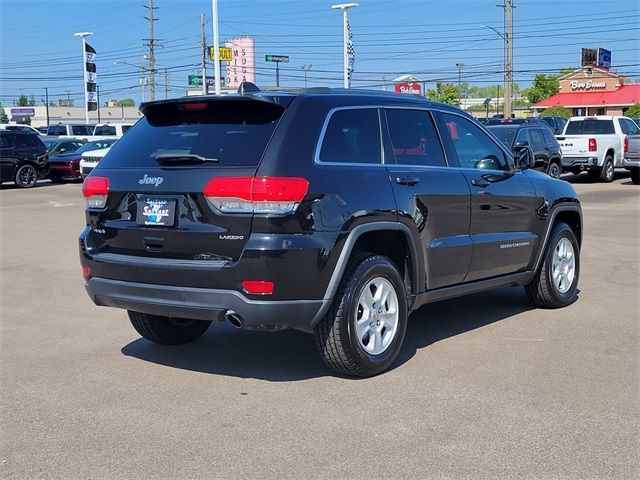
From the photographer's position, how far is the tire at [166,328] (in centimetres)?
619

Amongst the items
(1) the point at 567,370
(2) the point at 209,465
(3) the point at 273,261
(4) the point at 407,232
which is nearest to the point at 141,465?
A: (2) the point at 209,465

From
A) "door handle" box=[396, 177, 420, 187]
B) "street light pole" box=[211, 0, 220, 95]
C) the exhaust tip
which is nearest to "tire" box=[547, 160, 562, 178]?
"street light pole" box=[211, 0, 220, 95]

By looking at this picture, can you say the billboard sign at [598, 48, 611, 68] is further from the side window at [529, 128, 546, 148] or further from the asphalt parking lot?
the asphalt parking lot

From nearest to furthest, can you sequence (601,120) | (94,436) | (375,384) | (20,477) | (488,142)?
(20,477)
(94,436)
(375,384)
(488,142)
(601,120)

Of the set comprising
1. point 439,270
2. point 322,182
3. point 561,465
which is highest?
point 322,182

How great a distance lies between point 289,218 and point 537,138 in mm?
18011

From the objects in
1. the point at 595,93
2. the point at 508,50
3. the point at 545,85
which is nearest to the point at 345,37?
the point at 508,50

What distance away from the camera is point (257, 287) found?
4.80m

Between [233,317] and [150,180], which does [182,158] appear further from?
[233,317]

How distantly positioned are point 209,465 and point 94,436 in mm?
806

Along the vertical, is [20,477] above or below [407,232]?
below

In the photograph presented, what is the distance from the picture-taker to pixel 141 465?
13.2 ft

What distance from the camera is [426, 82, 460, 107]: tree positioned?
9225cm

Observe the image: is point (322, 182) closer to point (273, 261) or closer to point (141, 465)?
point (273, 261)
